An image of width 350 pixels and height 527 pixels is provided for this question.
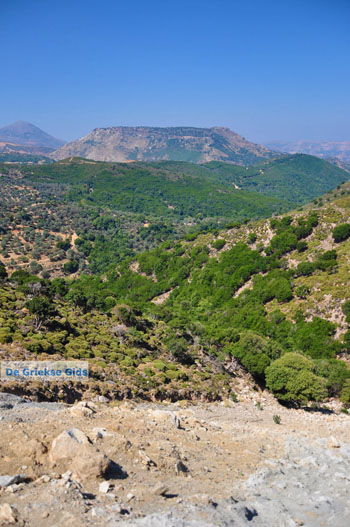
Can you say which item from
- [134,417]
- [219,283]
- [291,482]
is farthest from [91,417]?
[219,283]

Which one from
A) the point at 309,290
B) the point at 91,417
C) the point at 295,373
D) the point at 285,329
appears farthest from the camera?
the point at 309,290

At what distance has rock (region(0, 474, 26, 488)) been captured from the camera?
9.71 metres

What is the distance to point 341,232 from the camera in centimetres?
5506

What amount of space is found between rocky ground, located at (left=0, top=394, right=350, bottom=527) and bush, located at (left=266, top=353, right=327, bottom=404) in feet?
18.7

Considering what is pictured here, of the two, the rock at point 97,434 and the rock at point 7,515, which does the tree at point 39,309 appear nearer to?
the rock at point 97,434

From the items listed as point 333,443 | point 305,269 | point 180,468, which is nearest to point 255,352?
point 333,443

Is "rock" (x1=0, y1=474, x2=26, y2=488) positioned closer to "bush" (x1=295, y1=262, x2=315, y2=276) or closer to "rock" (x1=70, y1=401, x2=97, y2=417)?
"rock" (x1=70, y1=401, x2=97, y2=417)

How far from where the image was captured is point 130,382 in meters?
Result: 24.0

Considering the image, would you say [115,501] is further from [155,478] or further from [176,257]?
[176,257]

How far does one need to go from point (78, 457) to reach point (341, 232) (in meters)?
53.6

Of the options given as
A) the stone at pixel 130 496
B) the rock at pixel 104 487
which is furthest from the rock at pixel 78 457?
the stone at pixel 130 496

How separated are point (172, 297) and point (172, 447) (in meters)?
45.8

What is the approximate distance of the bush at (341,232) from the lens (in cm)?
5506

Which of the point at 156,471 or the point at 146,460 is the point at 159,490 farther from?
the point at 146,460
